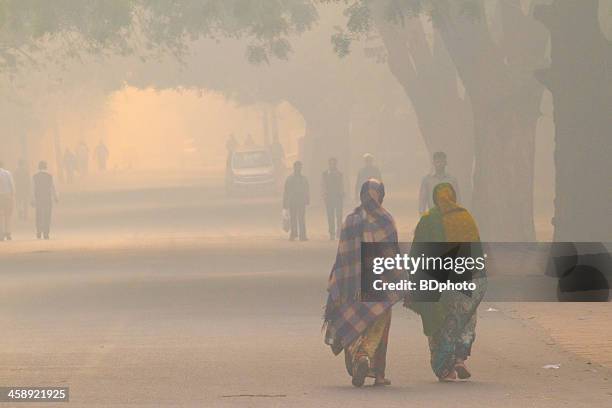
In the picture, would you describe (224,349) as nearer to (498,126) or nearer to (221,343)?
(221,343)

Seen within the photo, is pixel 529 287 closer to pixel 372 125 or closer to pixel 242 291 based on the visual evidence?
pixel 242 291

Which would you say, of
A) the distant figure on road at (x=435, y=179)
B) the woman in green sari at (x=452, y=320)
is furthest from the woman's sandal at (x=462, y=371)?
the distant figure on road at (x=435, y=179)

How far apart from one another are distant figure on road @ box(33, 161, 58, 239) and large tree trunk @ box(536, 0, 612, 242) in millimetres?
17919

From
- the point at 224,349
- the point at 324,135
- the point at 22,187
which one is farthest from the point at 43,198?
the point at 224,349

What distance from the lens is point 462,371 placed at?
40.6 feet

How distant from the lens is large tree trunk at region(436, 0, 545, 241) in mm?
26750

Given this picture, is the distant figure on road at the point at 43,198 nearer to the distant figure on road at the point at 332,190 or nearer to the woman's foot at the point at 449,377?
the distant figure on road at the point at 332,190

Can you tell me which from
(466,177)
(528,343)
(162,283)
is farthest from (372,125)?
(528,343)

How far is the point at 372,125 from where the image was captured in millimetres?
80188


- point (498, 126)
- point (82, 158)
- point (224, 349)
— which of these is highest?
point (498, 126)

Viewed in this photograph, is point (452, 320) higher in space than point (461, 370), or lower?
higher

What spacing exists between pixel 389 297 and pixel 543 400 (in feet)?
4.54

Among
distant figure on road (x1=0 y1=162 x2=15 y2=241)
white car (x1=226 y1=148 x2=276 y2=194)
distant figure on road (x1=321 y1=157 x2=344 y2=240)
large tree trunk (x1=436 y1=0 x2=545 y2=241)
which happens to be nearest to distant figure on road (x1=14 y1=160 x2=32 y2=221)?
distant figure on road (x1=0 y1=162 x2=15 y2=241)

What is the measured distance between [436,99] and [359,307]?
827 inches
